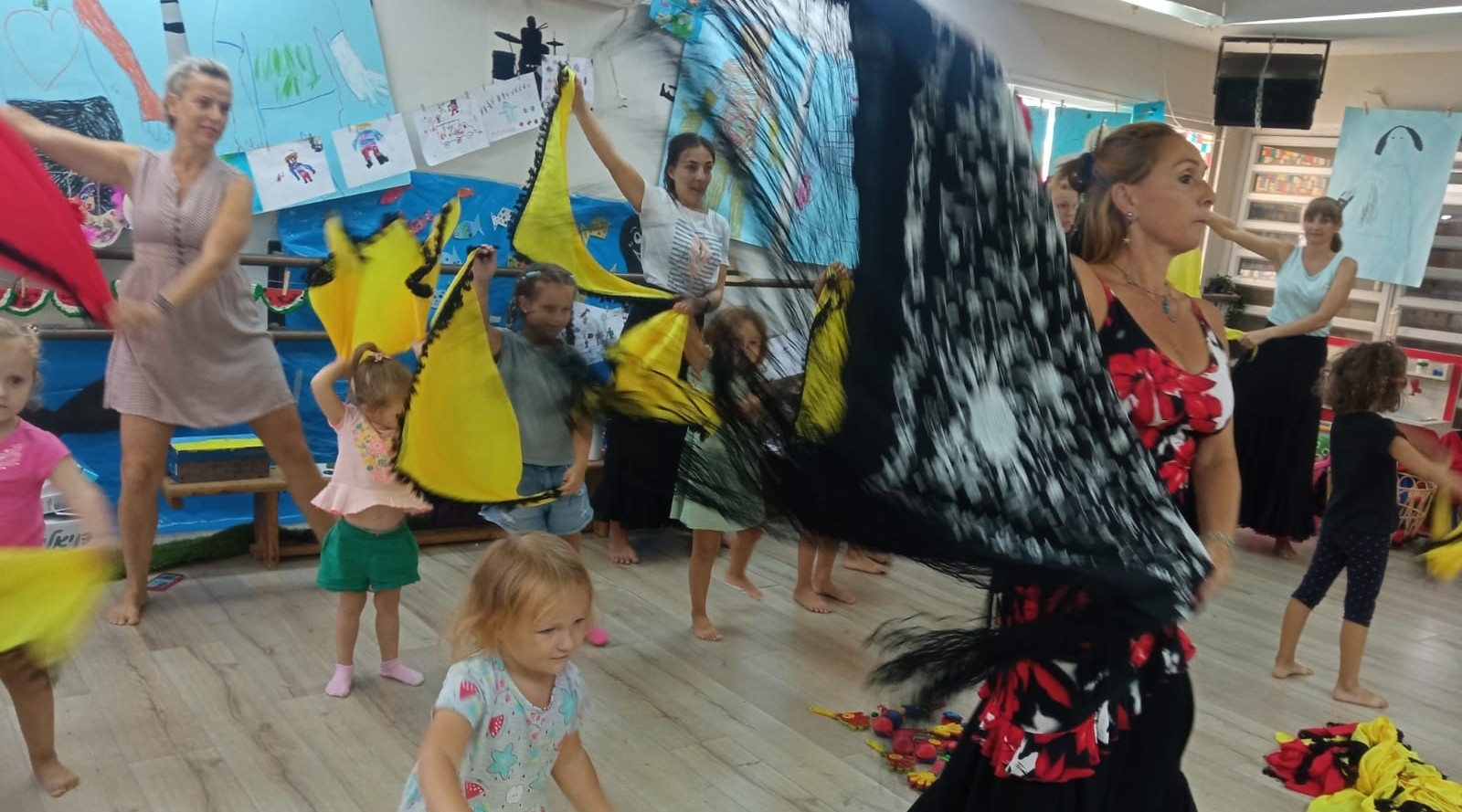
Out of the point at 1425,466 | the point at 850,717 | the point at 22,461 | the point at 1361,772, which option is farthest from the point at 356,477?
the point at 1361,772

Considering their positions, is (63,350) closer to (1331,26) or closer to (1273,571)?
(1273,571)

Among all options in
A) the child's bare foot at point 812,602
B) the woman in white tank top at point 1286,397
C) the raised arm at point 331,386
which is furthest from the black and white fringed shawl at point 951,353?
the woman in white tank top at point 1286,397

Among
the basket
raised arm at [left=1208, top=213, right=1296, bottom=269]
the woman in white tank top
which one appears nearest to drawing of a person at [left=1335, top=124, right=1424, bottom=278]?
the basket

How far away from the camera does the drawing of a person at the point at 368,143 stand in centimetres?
417

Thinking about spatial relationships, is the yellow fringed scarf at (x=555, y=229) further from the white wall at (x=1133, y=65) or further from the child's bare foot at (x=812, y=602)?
the white wall at (x=1133, y=65)

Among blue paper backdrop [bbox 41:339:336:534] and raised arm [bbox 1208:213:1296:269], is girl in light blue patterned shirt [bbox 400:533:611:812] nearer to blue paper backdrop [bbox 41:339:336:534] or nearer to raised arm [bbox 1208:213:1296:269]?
raised arm [bbox 1208:213:1296:269]

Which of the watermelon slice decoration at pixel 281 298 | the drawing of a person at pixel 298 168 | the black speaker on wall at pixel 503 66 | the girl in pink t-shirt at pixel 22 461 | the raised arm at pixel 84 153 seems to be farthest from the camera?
the black speaker on wall at pixel 503 66

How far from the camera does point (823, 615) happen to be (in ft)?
12.4

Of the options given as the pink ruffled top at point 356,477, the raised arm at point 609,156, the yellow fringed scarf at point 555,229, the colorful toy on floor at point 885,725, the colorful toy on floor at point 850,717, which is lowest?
the colorful toy on floor at point 850,717

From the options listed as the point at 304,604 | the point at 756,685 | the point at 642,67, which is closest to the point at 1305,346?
the point at 756,685

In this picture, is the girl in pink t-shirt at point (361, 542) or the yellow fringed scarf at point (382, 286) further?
the girl in pink t-shirt at point (361, 542)

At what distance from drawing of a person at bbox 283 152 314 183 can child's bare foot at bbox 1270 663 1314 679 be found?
3.81 m

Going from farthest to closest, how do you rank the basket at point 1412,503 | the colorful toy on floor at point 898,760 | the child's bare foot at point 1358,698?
the basket at point 1412,503, the child's bare foot at point 1358,698, the colorful toy on floor at point 898,760

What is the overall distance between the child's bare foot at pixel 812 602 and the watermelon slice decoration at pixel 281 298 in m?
2.22
